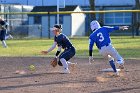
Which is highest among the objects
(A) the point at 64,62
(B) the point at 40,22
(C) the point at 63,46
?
(C) the point at 63,46

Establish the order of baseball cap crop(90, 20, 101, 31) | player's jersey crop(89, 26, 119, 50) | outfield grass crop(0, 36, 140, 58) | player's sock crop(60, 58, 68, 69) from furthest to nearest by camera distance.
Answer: outfield grass crop(0, 36, 140, 58) → player's sock crop(60, 58, 68, 69) → baseball cap crop(90, 20, 101, 31) → player's jersey crop(89, 26, 119, 50)

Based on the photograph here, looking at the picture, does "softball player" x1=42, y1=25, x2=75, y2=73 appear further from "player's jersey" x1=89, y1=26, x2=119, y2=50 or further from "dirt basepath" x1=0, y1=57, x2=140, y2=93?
"player's jersey" x1=89, y1=26, x2=119, y2=50

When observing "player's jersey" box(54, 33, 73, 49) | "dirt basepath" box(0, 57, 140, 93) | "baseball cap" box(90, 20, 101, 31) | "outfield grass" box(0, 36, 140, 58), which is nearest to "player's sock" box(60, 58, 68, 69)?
"dirt basepath" box(0, 57, 140, 93)

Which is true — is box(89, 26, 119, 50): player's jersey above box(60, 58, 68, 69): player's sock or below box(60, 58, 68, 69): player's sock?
above

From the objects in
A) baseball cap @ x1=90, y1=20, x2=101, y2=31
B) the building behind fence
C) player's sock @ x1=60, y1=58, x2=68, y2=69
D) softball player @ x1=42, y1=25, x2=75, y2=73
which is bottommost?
the building behind fence

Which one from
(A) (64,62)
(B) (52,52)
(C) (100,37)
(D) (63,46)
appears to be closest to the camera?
(C) (100,37)

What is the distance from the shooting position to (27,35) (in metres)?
44.4

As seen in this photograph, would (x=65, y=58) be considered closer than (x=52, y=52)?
Yes

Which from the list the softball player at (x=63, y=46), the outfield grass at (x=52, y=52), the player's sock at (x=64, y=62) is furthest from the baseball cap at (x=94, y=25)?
the outfield grass at (x=52, y=52)

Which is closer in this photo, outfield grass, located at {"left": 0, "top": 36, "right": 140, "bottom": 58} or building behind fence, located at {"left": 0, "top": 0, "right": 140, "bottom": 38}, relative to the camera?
outfield grass, located at {"left": 0, "top": 36, "right": 140, "bottom": 58}

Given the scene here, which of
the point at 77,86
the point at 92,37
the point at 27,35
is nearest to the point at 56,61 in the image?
the point at 92,37

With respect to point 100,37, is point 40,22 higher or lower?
lower

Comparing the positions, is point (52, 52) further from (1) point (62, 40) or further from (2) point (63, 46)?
(1) point (62, 40)

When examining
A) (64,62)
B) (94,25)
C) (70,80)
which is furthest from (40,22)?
(70,80)
